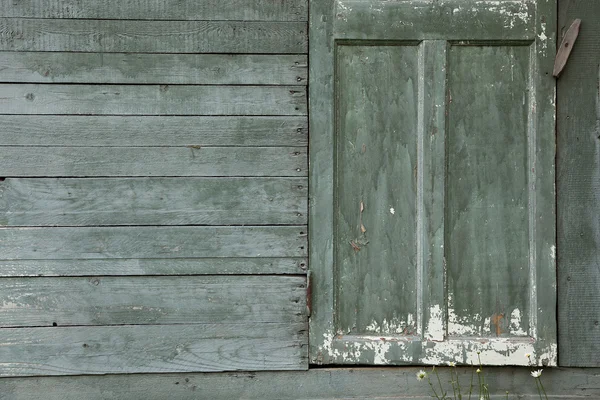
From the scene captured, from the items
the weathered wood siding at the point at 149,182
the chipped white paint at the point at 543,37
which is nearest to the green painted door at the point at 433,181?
the chipped white paint at the point at 543,37

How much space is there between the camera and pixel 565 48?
102 inches

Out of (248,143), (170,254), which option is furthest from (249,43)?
(170,254)

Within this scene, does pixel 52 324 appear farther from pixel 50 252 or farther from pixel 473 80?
pixel 473 80

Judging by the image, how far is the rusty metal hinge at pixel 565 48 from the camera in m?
2.57

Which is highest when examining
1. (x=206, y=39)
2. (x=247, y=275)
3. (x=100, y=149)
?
(x=206, y=39)

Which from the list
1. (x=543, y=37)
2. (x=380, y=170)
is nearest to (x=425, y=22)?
(x=543, y=37)

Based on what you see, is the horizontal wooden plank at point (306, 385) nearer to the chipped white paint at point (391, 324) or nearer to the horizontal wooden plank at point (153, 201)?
the chipped white paint at point (391, 324)

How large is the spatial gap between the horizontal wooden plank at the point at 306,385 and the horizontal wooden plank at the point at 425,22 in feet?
4.66

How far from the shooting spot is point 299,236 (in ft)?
8.53

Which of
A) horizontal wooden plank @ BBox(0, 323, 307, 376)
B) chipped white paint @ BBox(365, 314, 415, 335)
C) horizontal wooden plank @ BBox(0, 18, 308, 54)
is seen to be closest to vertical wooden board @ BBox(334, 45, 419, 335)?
chipped white paint @ BBox(365, 314, 415, 335)

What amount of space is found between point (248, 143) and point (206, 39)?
1.55 ft

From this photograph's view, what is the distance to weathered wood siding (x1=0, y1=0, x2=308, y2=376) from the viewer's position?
256 centimetres

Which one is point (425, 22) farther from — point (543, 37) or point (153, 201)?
point (153, 201)

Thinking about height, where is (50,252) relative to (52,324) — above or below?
above
